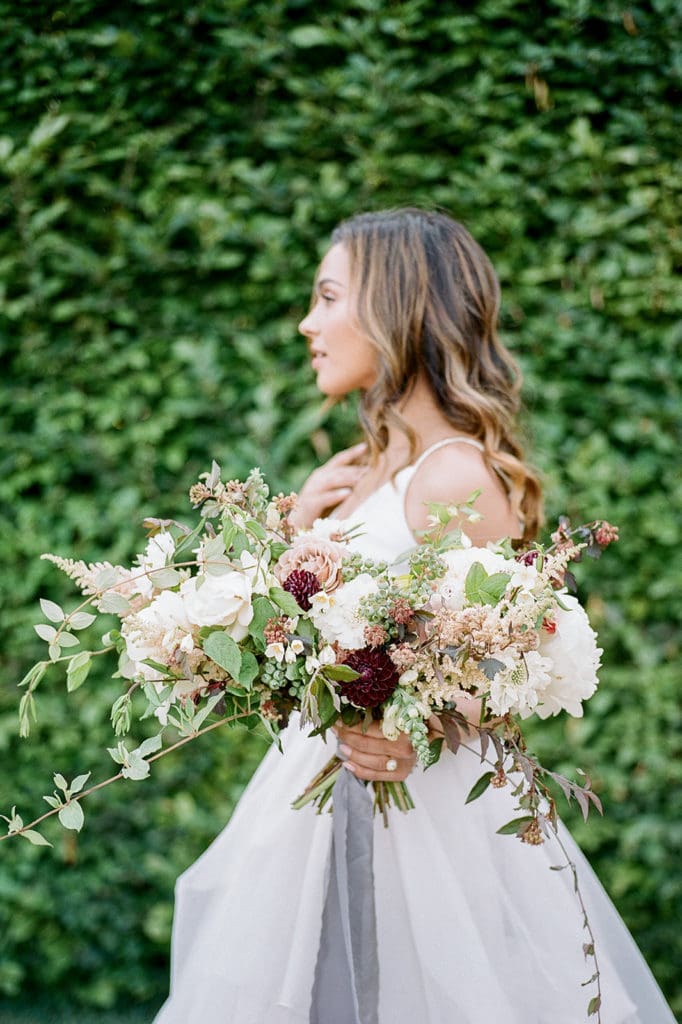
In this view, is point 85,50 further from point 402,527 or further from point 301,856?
point 301,856

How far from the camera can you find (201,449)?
10.7 ft

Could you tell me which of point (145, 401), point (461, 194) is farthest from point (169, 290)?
point (461, 194)

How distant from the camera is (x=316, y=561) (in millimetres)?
1515

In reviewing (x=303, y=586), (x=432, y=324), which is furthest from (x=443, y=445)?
(x=303, y=586)

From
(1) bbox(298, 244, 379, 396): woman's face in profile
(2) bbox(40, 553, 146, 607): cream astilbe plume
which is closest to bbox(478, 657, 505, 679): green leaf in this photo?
(2) bbox(40, 553, 146, 607): cream astilbe plume

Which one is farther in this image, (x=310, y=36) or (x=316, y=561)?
(x=310, y=36)

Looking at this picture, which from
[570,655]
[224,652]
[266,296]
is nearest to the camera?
[224,652]

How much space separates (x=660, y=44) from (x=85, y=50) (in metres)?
1.86

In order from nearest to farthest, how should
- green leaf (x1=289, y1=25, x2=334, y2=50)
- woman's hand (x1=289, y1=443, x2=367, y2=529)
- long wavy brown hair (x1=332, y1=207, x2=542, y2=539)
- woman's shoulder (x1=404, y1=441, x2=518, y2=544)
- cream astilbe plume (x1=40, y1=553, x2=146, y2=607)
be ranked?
cream astilbe plume (x1=40, y1=553, x2=146, y2=607), woman's shoulder (x1=404, y1=441, x2=518, y2=544), long wavy brown hair (x1=332, y1=207, x2=542, y2=539), woman's hand (x1=289, y1=443, x2=367, y2=529), green leaf (x1=289, y1=25, x2=334, y2=50)

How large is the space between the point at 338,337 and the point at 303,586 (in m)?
0.88

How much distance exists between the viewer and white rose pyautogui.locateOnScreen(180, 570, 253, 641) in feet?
4.77

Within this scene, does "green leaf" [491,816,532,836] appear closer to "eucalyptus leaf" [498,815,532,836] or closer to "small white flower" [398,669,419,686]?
"eucalyptus leaf" [498,815,532,836]

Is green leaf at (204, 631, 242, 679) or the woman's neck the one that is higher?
green leaf at (204, 631, 242, 679)

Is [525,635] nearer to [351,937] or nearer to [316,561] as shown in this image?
[316,561]
